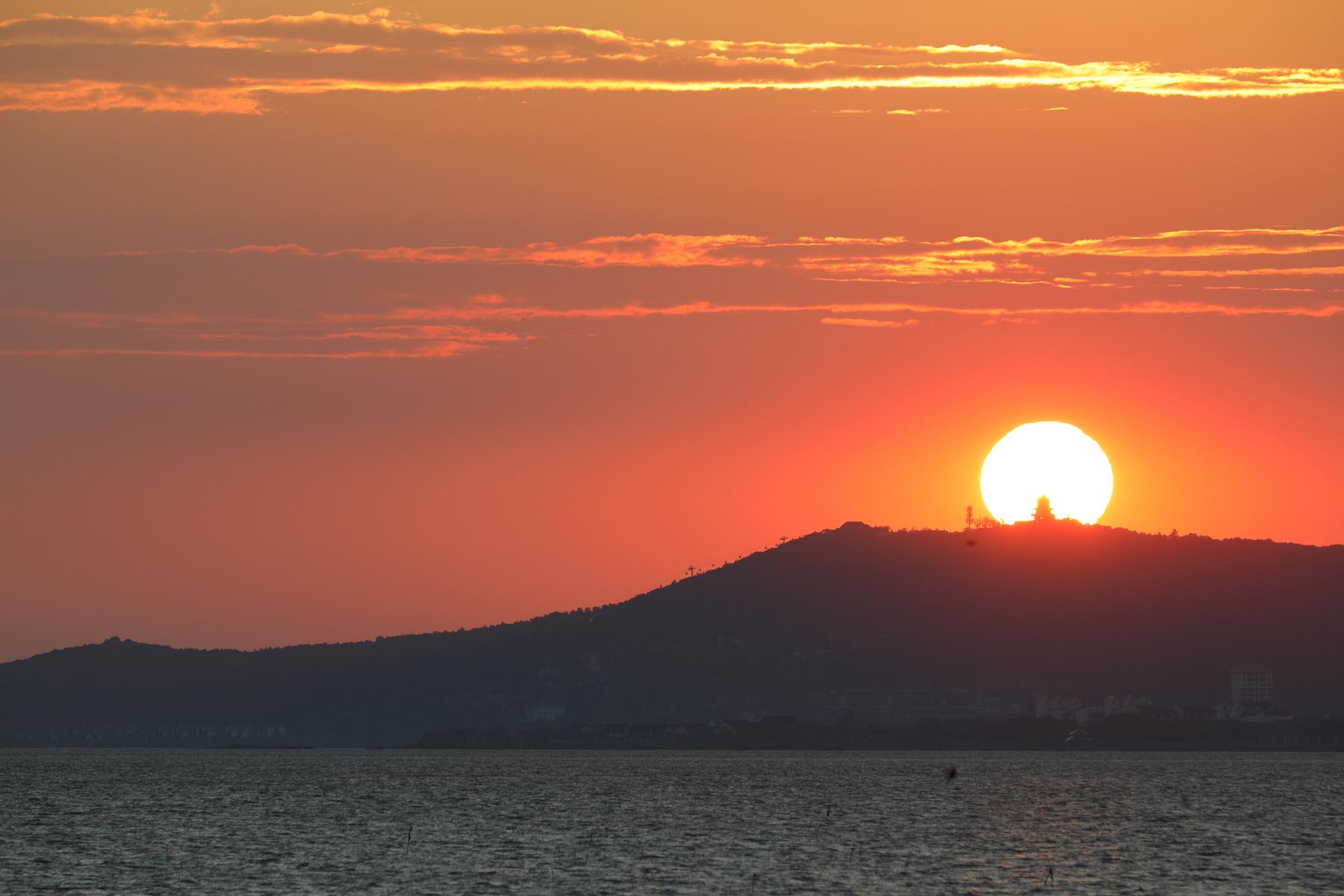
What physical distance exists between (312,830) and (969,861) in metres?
71.3

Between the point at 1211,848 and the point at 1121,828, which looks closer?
the point at 1211,848

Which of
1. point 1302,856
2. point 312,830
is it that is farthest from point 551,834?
point 1302,856

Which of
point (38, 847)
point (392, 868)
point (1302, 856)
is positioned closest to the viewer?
point (392, 868)

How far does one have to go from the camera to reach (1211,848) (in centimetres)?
16862

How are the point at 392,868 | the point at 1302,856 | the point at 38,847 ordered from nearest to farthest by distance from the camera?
the point at 392,868, the point at 1302,856, the point at 38,847

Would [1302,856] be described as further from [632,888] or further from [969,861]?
[632,888]

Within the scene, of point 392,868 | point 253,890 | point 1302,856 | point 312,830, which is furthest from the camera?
point 312,830

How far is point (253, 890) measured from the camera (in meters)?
133

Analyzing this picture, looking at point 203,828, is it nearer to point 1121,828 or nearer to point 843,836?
point 843,836

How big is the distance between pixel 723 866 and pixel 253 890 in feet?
119

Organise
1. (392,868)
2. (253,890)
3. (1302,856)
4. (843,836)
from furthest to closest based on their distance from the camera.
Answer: (843,836)
(1302,856)
(392,868)
(253,890)

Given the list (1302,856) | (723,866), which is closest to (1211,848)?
(1302,856)

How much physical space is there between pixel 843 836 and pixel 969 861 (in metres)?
28.8

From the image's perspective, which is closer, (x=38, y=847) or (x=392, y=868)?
(x=392, y=868)
